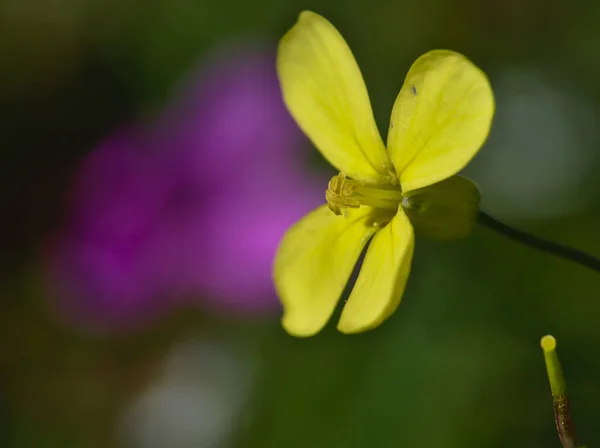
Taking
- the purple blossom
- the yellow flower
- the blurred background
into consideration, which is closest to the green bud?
the yellow flower

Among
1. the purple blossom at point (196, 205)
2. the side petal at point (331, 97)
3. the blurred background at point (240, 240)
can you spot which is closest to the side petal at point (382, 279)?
the side petal at point (331, 97)

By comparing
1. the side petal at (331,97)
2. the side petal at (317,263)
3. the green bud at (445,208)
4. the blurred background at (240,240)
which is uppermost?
the side petal at (331,97)

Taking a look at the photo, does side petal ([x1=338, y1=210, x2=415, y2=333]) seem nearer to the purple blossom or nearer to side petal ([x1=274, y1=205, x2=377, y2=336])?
side petal ([x1=274, y1=205, x2=377, y2=336])

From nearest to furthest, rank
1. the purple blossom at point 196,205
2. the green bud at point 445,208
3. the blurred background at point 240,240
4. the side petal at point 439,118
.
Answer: the side petal at point 439,118 < the green bud at point 445,208 < the blurred background at point 240,240 < the purple blossom at point 196,205

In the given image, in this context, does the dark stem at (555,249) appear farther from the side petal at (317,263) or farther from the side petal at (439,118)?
the side petal at (317,263)

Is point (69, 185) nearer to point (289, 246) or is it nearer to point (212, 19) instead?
point (212, 19)
